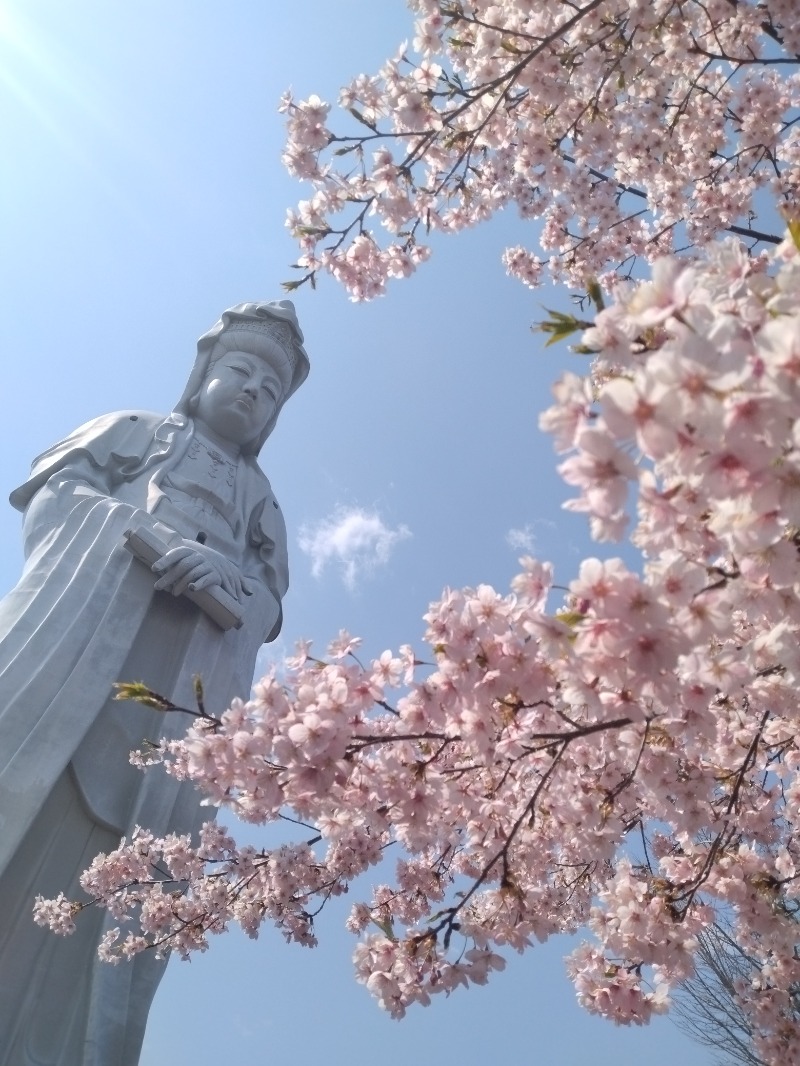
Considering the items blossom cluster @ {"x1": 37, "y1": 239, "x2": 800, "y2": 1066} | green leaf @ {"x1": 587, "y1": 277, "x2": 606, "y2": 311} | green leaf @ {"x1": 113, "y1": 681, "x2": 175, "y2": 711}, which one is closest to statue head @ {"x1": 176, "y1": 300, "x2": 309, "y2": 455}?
blossom cluster @ {"x1": 37, "y1": 239, "x2": 800, "y2": 1066}

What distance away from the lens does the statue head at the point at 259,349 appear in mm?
7270

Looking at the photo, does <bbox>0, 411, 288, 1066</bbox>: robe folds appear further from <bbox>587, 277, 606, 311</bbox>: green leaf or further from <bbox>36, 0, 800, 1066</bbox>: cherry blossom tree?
<bbox>587, 277, 606, 311</bbox>: green leaf

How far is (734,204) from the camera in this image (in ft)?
13.5

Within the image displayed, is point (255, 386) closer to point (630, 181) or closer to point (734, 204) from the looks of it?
point (630, 181)

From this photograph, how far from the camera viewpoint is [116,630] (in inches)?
199

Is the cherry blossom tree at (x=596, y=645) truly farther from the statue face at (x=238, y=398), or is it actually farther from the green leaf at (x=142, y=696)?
the statue face at (x=238, y=398)

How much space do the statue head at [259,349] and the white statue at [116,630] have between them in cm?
2

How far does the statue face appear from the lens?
6.93m

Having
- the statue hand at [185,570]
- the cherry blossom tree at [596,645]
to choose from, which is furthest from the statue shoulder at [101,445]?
the cherry blossom tree at [596,645]

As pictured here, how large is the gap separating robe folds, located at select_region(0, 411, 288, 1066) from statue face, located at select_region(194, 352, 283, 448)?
38cm

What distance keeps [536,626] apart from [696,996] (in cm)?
Result: 924

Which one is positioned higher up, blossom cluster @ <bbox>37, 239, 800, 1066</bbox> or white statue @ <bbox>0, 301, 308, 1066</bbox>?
white statue @ <bbox>0, 301, 308, 1066</bbox>

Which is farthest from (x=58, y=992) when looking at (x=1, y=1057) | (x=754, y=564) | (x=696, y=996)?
(x=696, y=996)

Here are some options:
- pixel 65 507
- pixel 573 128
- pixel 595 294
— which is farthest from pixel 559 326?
pixel 65 507
